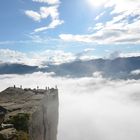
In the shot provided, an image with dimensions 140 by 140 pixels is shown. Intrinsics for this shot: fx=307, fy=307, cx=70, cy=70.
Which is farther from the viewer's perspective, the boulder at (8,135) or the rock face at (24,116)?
the rock face at (24,116)

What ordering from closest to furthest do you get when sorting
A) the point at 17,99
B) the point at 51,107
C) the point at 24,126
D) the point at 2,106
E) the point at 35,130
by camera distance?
the point at 24,126 → the point at 35,130 → the point at 2,106 → the point at 17,99 → the point at 51,107

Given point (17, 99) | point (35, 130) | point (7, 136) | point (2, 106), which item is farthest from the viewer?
point (17, 99)

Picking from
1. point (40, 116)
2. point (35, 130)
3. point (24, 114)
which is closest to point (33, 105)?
point (40, 116)

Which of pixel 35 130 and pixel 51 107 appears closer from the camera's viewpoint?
pixel 35 130

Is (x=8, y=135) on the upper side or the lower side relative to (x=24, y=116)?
lower

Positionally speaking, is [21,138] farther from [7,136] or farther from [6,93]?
[6,93]

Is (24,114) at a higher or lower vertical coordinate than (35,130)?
higher

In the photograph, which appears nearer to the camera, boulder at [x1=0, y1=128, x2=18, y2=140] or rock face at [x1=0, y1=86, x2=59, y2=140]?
boulder at [x1=0, y1=128, x2=18, y2=140]

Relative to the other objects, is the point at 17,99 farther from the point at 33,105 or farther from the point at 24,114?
the point at 24,114

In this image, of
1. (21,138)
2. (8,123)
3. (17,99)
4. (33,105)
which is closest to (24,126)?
(8,123)

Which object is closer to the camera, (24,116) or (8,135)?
(8,135)
